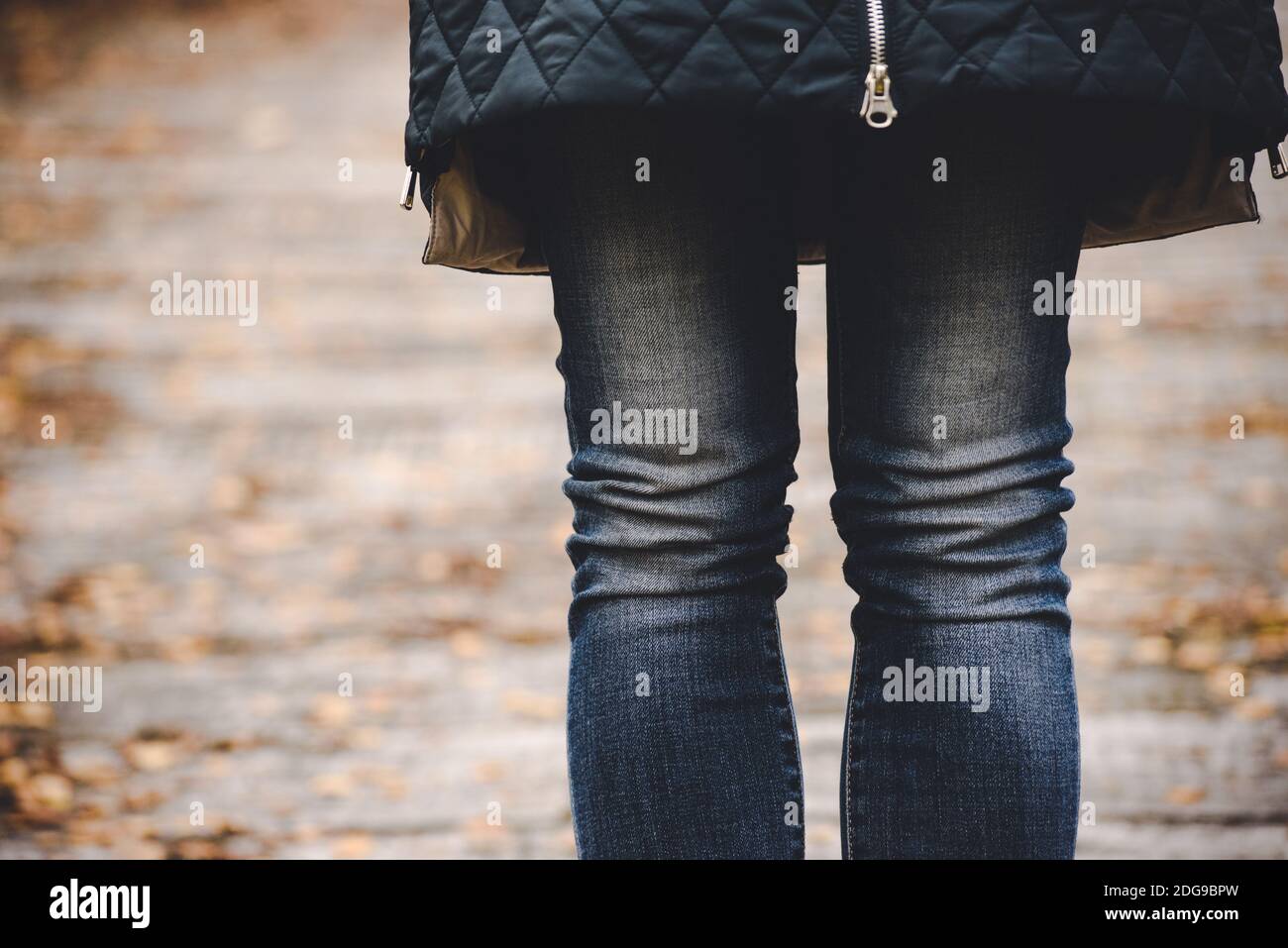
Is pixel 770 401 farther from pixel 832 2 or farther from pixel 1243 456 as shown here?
pixel 1243 456

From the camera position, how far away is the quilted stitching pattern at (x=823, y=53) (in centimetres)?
80

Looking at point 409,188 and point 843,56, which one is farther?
point 409,188

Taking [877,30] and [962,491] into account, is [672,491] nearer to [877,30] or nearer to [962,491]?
[962,491]

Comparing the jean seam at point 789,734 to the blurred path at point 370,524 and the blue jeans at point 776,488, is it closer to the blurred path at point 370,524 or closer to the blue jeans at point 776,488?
the blue jeans at point 776,488

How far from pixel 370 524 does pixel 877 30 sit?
2795 millimetres

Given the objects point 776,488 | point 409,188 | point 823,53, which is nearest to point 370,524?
point 409,188

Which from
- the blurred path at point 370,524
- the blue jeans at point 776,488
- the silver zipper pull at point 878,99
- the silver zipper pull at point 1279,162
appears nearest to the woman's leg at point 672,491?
the blue jeans at point 776,488

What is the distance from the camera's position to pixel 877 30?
81 cm

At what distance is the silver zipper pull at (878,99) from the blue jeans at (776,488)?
0.24 feet

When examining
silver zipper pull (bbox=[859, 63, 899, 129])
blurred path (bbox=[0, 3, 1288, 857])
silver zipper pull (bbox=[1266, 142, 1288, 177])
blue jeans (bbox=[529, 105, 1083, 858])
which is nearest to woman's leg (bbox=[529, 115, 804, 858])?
blue jeans (bbox=[529, 105, 1083, 858])

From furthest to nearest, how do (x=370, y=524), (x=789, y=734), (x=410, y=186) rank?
(x=370, y=524), (x=410, y=186), (x=789, y=734)

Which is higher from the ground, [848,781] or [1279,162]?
[1279,162]

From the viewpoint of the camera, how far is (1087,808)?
1.95m
